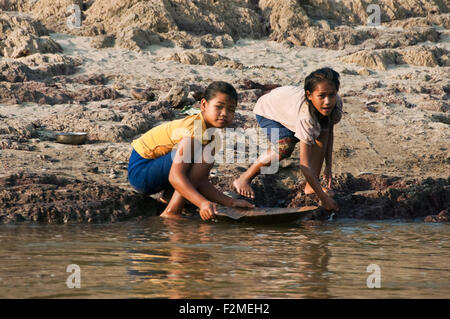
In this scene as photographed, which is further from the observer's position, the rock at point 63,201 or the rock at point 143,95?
the rock at point 143,95

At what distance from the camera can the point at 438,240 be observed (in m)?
4.09

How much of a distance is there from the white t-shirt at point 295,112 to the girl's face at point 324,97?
0.08 metres

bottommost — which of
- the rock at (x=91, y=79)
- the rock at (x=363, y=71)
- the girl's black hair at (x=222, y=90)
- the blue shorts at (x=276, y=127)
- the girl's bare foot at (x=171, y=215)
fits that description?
the girl's bare foot at (x=171, y=215)

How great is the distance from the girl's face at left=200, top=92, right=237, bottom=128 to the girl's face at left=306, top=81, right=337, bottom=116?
565mm

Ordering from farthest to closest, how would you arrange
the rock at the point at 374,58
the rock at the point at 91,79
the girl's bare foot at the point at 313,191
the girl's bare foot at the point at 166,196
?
1. the rock at the point at 374,58
2. the rock at the point at 91,79
3. the girl's bare foot at the point at 313,191
4. the girl's bare foot at the point at 166,196

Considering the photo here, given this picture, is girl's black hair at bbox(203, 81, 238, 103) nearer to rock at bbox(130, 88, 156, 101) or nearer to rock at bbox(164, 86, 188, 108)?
rock at bbox(164, 86, 188, 108)

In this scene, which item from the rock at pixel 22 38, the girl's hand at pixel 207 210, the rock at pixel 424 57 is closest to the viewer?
the girl's hand at pixel 207 210

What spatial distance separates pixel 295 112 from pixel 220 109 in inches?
25.1

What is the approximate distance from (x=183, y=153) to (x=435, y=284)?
5.95 ft

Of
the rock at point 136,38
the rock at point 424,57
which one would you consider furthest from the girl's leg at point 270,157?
the rock at point 424,57

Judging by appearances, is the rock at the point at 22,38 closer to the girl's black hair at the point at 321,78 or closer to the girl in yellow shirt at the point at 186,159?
the girl in yellow shirt at the point at 186,159

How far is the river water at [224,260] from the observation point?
2775 millimetres

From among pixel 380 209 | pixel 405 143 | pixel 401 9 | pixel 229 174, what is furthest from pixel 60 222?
pixel 401 9

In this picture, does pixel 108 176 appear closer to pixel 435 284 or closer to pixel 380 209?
pixel 380 209
